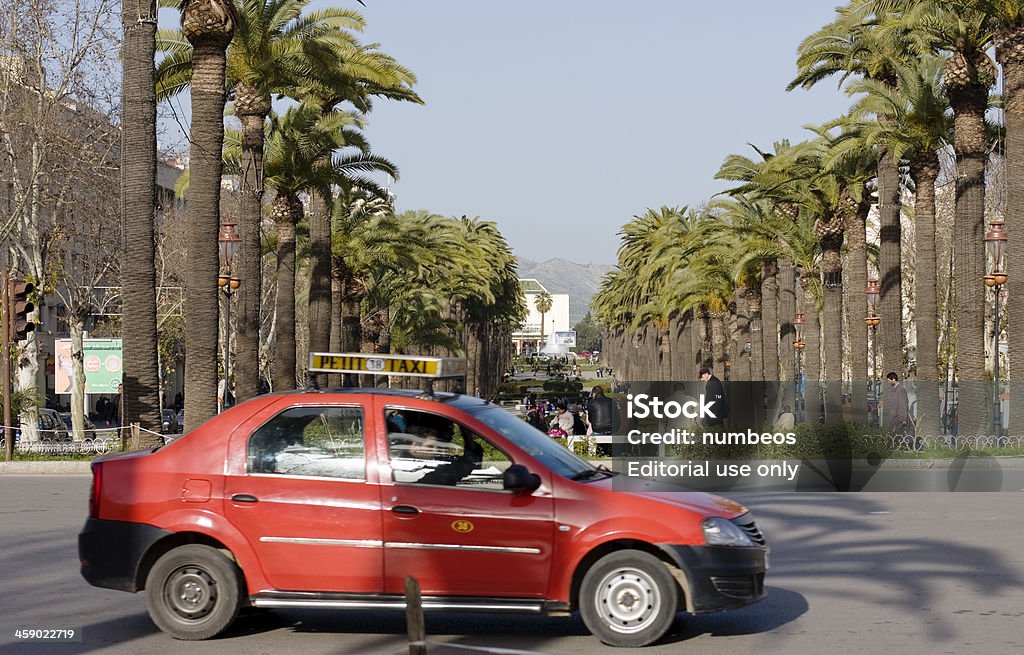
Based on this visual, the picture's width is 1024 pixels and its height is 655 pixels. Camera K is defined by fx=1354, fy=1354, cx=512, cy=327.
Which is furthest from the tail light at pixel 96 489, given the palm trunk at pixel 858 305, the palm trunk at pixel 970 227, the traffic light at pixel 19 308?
the palm trunk at pixel 858 305

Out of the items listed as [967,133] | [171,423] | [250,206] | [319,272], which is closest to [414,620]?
[250,206]

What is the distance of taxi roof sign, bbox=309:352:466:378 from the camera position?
928 centimetres

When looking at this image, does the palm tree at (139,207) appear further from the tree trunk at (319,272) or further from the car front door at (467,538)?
the car front door at (467,538)

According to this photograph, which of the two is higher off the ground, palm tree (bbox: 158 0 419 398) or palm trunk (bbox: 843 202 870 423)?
palm tree (bbox: 158 0 419 398)

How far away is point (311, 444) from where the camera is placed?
9.09 metres

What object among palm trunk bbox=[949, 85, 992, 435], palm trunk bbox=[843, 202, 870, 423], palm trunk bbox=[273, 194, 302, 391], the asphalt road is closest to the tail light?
the asphalt road

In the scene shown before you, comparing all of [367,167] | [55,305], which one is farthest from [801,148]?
[55,305]

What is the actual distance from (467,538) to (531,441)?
90 cm

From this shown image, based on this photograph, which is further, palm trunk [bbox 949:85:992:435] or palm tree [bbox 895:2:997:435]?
palm trunk [bbox 949:85:992:435]

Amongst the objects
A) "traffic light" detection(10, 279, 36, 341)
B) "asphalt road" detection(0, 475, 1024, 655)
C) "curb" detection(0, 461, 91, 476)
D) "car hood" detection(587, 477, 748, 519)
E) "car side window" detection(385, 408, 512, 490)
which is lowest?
"asphalt road" detection(0, 475, 1024, 655)

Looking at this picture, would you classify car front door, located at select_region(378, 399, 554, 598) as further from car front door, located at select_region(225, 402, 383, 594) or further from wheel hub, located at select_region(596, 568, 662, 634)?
wheel hub, located at select_region(596, 568, 662, 634)

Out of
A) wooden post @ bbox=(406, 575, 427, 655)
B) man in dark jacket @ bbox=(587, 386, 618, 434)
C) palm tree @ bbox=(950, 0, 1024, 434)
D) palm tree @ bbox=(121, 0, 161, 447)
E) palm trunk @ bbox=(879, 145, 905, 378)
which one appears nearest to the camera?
wooden post @ bbox=(406, 575, 427, 655)

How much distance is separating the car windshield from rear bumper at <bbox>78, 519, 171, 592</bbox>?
228 cm

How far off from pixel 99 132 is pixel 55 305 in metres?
40.2
